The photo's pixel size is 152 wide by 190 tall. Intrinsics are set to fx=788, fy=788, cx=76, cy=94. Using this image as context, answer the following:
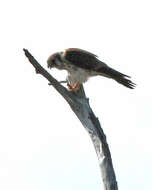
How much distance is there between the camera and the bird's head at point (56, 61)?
57.8ft

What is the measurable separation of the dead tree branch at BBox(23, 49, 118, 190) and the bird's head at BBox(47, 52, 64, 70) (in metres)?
3.60

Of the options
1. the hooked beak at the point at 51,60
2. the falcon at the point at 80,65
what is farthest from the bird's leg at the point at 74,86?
the hooked beak at the point at 51,60

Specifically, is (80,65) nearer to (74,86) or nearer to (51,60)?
(51,60)

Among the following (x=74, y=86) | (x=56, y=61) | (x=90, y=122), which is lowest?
(x=90, y=122)

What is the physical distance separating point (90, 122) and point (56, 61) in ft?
15.7

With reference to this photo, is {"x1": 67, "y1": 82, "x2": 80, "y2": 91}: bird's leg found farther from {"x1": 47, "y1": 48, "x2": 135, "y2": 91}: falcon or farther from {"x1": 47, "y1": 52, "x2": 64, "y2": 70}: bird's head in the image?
{"x1": 47, "y1": 52, "x2": 64, "y2": 70}: bird's head

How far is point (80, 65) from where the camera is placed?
17188mm

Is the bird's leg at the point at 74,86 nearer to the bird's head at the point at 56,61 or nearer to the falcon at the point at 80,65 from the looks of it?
the falcon at the point at 80,65

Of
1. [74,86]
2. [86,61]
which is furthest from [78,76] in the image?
[74,86]

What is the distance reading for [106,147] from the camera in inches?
500

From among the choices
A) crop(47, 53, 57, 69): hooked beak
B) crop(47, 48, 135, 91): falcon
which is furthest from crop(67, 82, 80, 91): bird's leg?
crop(47, 53, 57, 69): hooked beak

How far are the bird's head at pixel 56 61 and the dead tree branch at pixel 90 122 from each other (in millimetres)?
3596

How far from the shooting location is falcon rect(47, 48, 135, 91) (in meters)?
16.3

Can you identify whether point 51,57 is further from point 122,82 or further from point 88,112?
point 88,112
